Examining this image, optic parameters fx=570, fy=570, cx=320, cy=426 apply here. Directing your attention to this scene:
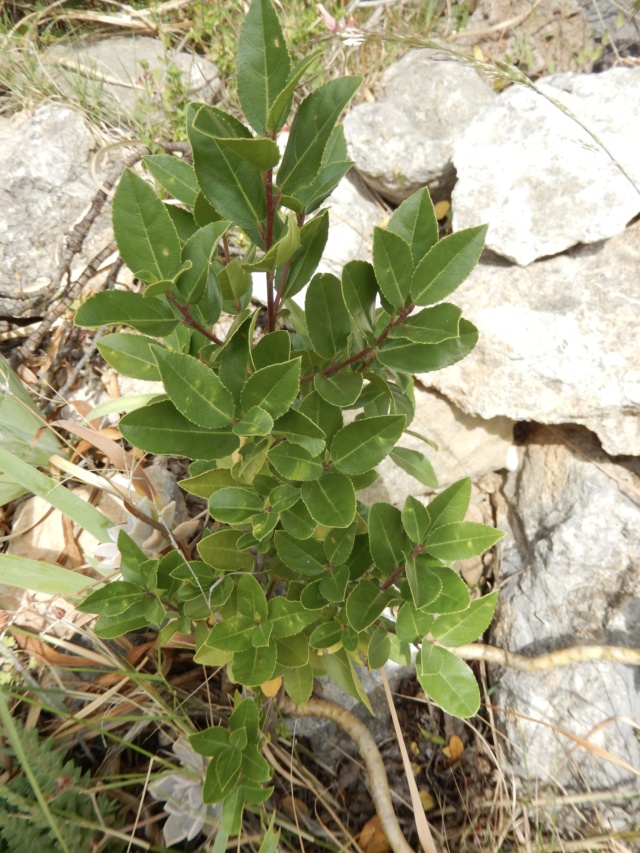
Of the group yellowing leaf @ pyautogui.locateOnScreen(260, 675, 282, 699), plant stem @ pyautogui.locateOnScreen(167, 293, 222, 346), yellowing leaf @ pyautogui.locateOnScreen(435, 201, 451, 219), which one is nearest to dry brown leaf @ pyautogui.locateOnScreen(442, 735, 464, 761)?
yellowing leaf @ pyautogui.locateOnScreen(260, 675, 282, 699)

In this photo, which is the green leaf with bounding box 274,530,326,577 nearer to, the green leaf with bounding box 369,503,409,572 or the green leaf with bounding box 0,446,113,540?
the green leaf with bounding box 369,503,409,572

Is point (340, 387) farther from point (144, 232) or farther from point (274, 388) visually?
point (144, 232)

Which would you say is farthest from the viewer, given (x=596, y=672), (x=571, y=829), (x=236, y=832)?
(x=596, y=672)

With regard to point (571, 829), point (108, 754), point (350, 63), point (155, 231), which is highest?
point (155, 231)

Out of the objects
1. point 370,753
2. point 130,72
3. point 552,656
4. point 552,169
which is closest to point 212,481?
point 370,753

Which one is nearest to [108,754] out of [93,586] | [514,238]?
[93,586]

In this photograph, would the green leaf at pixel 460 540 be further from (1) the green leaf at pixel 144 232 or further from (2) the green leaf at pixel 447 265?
(1) the green leaf at pixel 144 232

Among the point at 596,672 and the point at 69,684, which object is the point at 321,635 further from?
the point at 596,672

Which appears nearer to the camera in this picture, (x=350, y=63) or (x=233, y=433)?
(x=233, y=433)
